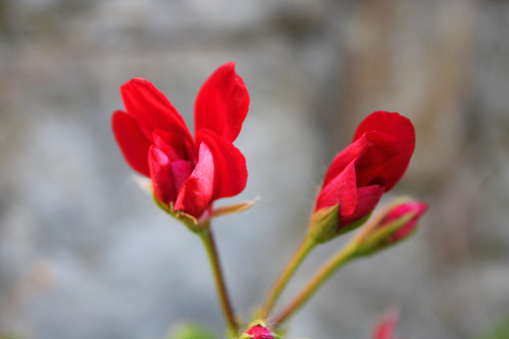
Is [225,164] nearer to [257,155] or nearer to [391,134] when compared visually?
[391,134]

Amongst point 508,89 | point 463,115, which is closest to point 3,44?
point 463,115

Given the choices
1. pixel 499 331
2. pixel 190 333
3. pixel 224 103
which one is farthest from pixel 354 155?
pixel 499 331

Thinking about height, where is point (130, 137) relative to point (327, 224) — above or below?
above

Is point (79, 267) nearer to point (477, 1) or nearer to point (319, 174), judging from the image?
point (319, 174)

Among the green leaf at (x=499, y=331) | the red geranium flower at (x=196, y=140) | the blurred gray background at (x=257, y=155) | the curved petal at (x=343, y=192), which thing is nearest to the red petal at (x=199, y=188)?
the red geranium flower at (x=196, y=140)

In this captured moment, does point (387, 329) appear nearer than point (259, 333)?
No

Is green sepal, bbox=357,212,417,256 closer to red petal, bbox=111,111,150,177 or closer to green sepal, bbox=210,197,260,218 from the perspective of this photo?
green sepal, bbox=210,197,260,218

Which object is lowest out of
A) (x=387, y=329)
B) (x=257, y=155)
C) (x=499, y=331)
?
(x=499, y=331)

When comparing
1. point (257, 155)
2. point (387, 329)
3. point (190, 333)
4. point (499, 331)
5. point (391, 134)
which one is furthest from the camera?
point (257, 155)
